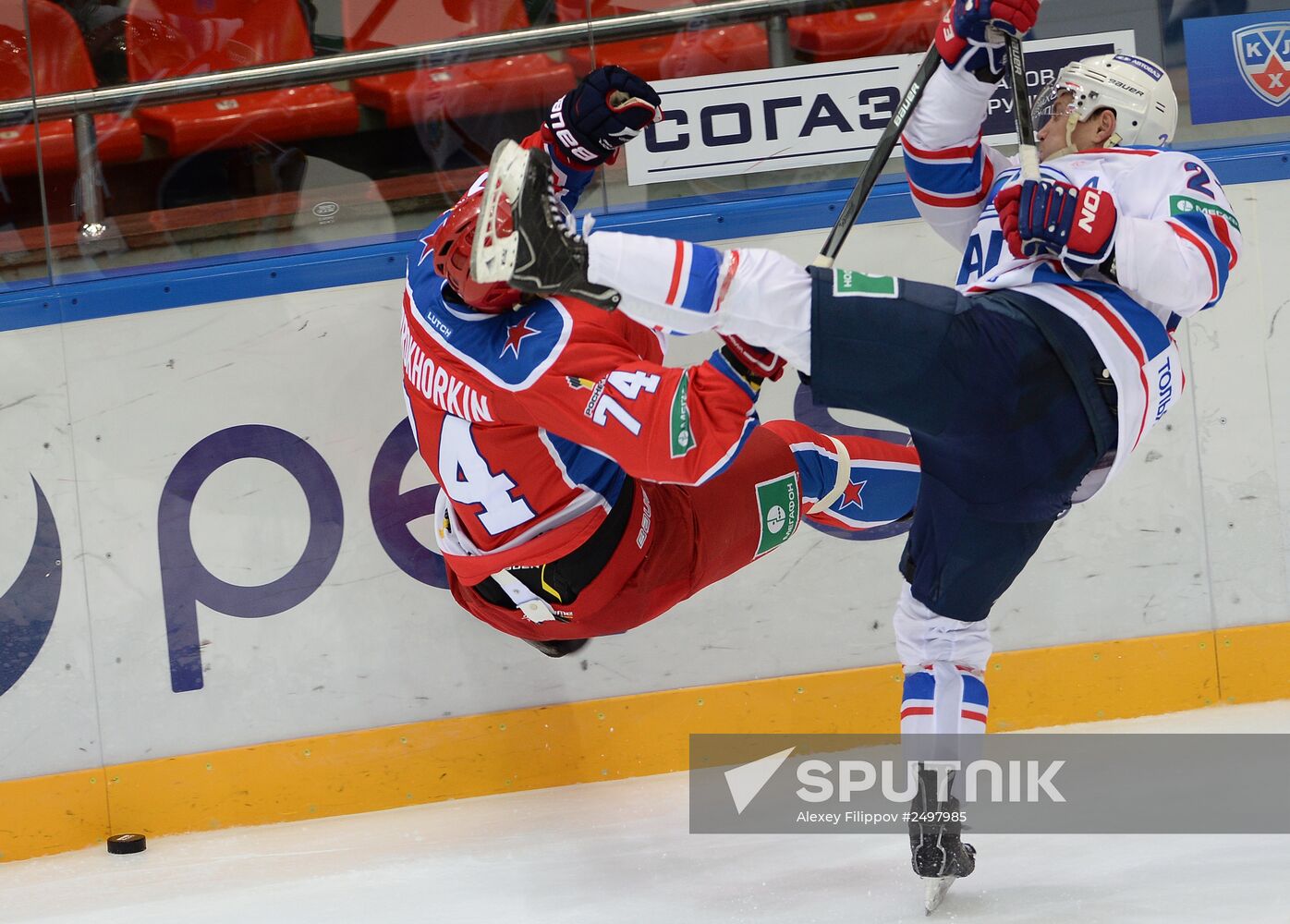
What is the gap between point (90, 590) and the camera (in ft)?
10.5

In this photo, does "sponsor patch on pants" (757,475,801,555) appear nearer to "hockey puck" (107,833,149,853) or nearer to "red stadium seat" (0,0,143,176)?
"hockey puck" (107,833,149,853)

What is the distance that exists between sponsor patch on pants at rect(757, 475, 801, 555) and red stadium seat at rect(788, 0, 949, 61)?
1.27m

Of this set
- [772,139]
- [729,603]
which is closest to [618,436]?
[729,603]

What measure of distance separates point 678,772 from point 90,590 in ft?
4.86

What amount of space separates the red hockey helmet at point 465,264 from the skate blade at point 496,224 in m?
0.35

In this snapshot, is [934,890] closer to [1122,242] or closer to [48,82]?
[1122,242]

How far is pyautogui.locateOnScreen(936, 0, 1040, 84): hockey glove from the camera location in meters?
2.22

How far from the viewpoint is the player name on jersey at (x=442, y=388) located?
249 centimetres

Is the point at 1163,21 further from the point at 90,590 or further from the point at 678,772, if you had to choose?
the point at 90,590

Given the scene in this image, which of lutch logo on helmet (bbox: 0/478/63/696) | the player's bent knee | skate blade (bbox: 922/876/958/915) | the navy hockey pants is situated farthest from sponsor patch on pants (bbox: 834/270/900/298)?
lutch logo on helmet (bbox: 0/478/63/696)

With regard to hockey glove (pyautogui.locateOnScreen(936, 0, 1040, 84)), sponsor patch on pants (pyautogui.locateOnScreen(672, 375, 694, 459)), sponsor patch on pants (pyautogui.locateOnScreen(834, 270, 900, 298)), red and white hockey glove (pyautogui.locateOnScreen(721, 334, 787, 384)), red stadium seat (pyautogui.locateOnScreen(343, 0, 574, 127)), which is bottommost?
sponsor patch on pants (pyautogui.locateOnScreen(672, 375, 694, 459))

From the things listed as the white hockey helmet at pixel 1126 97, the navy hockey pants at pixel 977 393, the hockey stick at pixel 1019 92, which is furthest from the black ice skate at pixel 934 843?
the white hockey helmet at pixel 1126 97

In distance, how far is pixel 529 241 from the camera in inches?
74.7

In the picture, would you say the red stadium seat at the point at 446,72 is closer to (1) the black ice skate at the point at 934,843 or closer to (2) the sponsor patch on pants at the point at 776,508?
(2) the sponsor patch on pants at the point at 776,508
